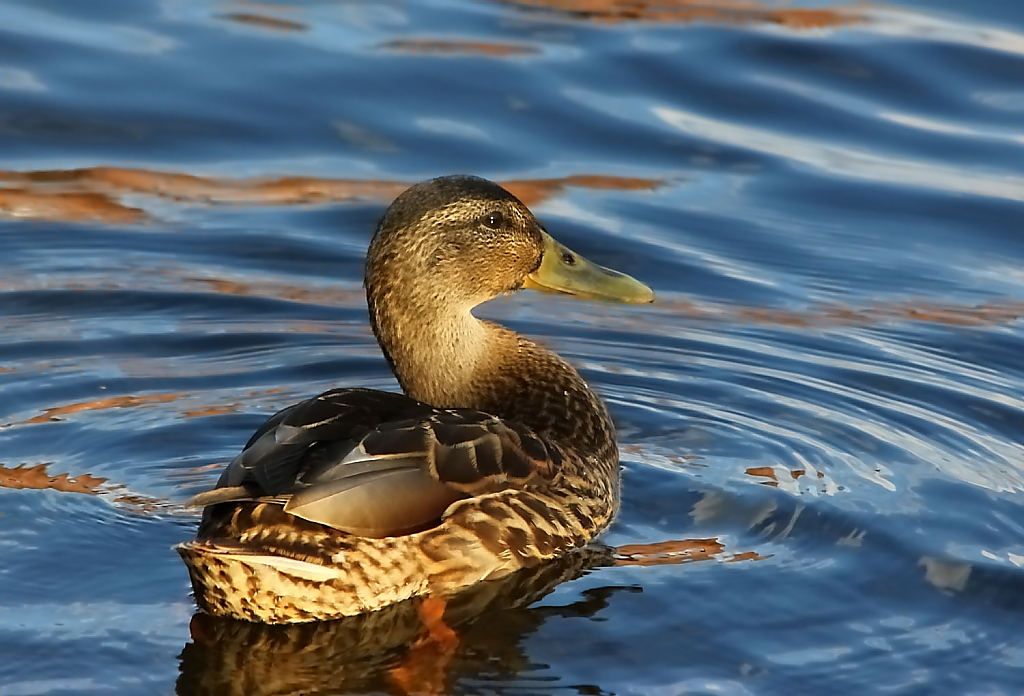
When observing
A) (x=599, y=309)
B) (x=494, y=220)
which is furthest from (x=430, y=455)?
(x=599, y=309)

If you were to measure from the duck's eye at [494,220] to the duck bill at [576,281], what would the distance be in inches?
13.1

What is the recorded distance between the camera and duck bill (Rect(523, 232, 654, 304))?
7.02 m

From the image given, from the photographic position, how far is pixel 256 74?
1118 cm

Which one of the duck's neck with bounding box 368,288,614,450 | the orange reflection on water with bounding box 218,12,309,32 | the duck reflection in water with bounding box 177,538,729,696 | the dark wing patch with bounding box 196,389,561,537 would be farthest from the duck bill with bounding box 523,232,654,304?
the orange reflection on water with bounding box 218,12,309,32

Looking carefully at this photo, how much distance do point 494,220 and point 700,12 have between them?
6.58m

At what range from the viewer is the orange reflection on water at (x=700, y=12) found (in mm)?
12625

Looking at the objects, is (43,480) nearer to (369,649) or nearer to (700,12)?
(369,649)

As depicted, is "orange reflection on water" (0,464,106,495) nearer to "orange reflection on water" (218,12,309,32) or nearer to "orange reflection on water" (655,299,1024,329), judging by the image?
"orange reflection on water" (655,299,1024,329)

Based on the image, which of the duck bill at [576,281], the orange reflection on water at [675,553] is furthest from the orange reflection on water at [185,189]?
the orange reflection on water at [675,553]

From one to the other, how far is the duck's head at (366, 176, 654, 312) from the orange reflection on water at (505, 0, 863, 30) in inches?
237

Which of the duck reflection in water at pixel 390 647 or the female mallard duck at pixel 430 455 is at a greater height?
the female mallard duck at pixel 430 455

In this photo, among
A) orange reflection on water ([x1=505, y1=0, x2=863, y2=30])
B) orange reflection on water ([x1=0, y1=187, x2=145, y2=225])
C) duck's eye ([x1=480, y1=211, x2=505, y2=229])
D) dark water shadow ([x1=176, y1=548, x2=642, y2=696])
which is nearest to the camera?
dark water shadow ([x1=176, y1=548, x2=642, y2=696])

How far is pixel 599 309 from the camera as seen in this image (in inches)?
345

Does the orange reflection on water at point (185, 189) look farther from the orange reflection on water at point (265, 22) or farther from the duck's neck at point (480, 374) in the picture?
the duck's neck at point (480, 374)
